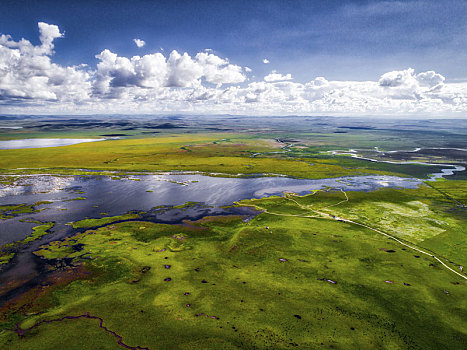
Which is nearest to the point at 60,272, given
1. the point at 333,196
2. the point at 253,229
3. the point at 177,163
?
the point at 253,229

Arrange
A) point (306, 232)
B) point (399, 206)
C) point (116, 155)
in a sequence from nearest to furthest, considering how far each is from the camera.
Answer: point (306, 232), point (399, 206), point (116, 155)

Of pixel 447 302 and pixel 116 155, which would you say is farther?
pixel 116 155

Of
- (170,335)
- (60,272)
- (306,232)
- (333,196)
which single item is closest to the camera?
(170,335)

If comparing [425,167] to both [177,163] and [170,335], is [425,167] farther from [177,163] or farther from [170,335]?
[170,335]

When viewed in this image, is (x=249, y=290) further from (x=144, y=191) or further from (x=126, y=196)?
(x=144, y=191)

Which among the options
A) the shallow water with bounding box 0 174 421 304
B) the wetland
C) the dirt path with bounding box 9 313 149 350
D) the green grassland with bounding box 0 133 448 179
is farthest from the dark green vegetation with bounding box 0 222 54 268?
the green grassland with bounding box 0 133 448 179

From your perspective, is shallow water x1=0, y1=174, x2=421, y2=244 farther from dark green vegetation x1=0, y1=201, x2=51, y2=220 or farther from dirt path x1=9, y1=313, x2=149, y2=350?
dirt path x1=9, y1=313, x2=149, y2=350

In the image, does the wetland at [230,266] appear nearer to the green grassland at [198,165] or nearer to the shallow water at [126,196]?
the shallow water at [126,196]
